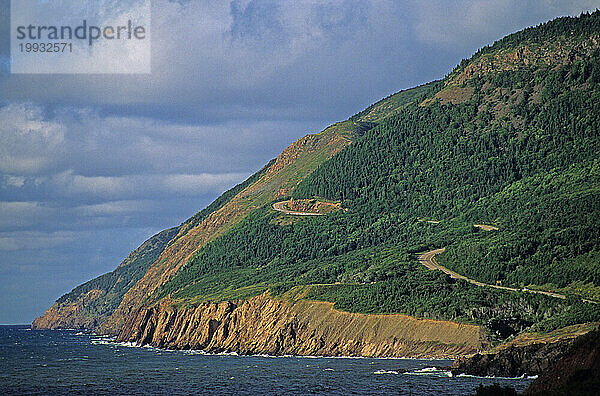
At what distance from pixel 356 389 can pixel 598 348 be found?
44.4m

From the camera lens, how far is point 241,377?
14150cm

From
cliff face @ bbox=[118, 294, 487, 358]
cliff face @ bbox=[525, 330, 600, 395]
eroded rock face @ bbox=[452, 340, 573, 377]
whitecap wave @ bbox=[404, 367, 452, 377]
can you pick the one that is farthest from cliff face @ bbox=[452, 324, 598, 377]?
cliff face @ bbox=[525, 330, 600, 395]

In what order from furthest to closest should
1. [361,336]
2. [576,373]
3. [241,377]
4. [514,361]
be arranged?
1. [361,336]
2. [241,377]
3. [514,361]
4. [576,373]

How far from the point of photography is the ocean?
120562mm

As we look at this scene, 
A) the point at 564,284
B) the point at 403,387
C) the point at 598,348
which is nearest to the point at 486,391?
the point at 598,348

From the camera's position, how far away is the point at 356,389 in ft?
390

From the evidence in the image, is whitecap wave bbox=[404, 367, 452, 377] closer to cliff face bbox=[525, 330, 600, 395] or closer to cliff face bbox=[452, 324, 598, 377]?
cliff face bbox=[452, 324, 598, 377]

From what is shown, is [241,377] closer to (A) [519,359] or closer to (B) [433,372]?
(B) [433,372]

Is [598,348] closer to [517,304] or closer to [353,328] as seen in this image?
[517,304]

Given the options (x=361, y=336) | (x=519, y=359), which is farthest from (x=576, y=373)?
(x=361, y=336)

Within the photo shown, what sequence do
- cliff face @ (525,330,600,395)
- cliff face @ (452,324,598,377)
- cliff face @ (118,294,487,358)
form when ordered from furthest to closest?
cliff face @ (118,294,487,358), cliff face @ (452,324,598,377), cliff face @ (525,330,600,395)

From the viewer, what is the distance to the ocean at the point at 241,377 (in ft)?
396

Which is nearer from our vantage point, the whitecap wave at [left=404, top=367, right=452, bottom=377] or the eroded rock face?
the eroded rock face

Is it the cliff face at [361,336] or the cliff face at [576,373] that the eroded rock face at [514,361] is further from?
the cliff face at [576,373]
